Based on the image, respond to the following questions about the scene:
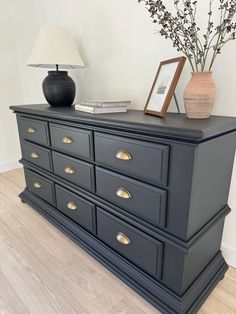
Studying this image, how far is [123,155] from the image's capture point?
3.36 ft

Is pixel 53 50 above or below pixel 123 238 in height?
above

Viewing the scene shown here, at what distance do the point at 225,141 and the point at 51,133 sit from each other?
105cm

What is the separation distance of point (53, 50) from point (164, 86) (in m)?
0.88

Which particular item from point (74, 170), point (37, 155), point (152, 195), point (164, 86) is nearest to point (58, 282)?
point (74, 170)

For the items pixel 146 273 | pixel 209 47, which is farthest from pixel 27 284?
pixel 209 47

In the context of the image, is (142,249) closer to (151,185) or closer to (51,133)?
(151,185)

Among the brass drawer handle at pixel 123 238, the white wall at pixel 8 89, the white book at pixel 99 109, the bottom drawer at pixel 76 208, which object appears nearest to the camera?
the brass drawer handle at pixel 123 238

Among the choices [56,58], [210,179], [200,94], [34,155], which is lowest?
[34,155]

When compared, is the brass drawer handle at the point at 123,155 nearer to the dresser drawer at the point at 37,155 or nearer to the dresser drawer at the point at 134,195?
the dresser drawer at the point at 134,195

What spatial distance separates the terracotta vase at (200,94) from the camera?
0.96 meters

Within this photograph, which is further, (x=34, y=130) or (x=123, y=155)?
(x=34, y=130)

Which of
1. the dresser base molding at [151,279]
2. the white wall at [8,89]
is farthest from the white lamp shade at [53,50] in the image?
the white wall at [8,89]

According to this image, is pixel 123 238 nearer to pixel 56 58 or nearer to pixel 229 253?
pixel 229 253

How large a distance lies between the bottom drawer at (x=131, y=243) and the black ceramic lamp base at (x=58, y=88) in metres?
0.88
